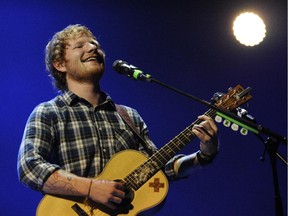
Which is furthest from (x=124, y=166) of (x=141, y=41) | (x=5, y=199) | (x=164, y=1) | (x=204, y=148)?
(x=164, y=1)

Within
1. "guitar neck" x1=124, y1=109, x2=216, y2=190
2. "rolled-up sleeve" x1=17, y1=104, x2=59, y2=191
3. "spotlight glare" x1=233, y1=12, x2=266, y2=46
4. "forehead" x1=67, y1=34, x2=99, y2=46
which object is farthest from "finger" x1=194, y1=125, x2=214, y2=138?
"spotlight glare" x1=233, y1=12, x2=266, y2=46

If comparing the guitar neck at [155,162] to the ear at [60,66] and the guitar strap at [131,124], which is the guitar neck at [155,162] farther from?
the ear at [60,66]

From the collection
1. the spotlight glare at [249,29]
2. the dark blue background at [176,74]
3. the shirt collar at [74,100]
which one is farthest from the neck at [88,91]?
the spotlight glare at [249,29]

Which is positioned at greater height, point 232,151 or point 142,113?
point 142,113

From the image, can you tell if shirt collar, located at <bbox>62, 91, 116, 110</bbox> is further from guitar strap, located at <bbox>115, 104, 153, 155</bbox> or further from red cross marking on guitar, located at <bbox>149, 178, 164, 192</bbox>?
red cross marking on guitar, located at <bbox>149, 178, 164, 192</bbox>

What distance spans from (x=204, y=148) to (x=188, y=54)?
1312mm

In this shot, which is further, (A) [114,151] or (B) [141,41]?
(B) [141,41]

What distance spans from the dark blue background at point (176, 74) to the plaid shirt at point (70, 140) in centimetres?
59

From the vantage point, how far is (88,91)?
8.80 feet

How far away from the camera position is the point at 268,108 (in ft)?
11.4

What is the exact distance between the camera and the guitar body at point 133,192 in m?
2.16

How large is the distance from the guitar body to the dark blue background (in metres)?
0.78

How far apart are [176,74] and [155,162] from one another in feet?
4.11

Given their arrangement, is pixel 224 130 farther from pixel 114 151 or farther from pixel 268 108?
pixel 114 151
